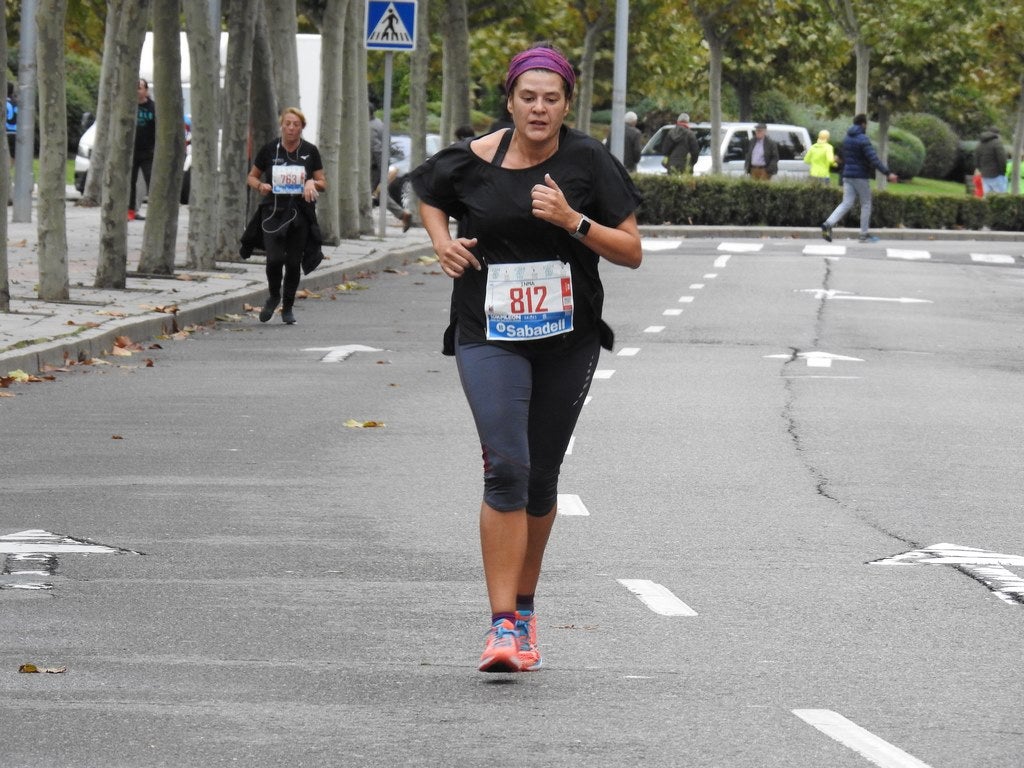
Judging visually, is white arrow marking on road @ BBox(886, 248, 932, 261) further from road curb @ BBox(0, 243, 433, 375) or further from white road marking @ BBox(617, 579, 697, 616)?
white road marking @ BBox(617, 579, 697, 616)

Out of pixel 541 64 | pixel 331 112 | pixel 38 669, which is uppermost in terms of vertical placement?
pixel 541 64

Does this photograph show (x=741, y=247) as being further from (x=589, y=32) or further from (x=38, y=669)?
(x=38, y=669)

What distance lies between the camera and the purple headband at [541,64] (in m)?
6.07

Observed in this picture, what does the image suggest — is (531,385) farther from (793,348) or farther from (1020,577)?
(793,348)

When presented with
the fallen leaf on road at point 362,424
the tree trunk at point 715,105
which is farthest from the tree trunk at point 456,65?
the fallen leaf on road at point 362,424

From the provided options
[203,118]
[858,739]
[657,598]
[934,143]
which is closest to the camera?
[858,739]

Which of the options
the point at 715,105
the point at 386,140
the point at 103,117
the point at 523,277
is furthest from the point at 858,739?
the point at 715,105

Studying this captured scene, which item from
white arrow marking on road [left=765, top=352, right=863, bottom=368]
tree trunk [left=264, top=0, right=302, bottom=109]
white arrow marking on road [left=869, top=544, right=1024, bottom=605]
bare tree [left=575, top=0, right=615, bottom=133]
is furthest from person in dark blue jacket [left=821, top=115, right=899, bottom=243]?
white arrow marking on road [left=869, top=544, right=1024, bottom=605]

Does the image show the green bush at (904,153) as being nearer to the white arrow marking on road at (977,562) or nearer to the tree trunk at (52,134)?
the tree trunk at (52,134)

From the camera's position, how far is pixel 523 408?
6.11 metres

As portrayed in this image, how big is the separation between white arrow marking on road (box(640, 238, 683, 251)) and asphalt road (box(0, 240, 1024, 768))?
1554 centimetres

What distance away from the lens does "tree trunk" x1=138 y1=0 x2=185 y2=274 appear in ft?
65.0

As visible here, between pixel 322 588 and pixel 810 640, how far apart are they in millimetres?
1677

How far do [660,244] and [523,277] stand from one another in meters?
26.5
